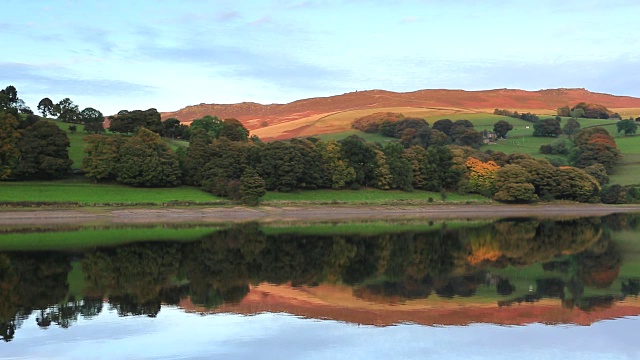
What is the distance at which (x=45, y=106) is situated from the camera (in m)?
128

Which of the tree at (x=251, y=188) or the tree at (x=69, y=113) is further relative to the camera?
the tree at (x=69, y=113)

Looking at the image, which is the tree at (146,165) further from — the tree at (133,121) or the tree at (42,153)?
the tree at (133,121)

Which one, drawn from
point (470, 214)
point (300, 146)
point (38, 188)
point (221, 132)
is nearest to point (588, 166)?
point (470, 214)

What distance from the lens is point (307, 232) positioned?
61906mm

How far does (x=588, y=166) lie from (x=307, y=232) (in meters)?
81.1

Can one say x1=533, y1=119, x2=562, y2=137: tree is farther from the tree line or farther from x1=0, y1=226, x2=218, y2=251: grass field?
x1=0, y1=226, x2=218, y2=251: grass field

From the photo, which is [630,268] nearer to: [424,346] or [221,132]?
[424,346]

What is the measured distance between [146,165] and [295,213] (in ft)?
72.0

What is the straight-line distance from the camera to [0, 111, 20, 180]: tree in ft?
275

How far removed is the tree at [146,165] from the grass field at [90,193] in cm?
170

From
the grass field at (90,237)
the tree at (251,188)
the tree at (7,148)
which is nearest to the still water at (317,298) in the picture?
the grass field at (90,237)

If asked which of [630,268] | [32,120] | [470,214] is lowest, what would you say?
[470,214]

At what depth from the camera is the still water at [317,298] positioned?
20.8 m

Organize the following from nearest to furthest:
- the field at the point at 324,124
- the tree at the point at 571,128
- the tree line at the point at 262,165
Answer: the tree line at the point at 262,165, the tree at the point at 571,128, the field at the point at 324,124
